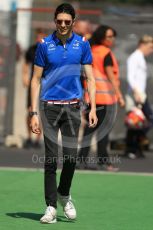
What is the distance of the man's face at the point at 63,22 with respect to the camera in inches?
334

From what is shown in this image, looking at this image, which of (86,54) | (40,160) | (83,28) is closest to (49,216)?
(86,54)

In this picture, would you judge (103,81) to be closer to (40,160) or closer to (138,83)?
(138,83)

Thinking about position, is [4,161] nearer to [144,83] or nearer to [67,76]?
[144,83]

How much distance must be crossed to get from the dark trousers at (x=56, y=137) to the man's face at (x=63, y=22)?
2.48 feet

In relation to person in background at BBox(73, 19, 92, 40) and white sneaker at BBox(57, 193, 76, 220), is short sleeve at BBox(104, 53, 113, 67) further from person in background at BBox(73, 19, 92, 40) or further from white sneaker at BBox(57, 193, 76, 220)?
white sneaker at BBox(57, 193, 76, 220)

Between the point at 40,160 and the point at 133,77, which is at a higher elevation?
the point at 133,77

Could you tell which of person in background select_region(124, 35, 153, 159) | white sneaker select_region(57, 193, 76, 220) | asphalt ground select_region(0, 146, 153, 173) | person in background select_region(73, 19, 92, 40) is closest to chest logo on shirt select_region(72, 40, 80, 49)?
white sneaker select_region(57, 193, 76, 220)

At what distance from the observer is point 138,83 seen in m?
14.8

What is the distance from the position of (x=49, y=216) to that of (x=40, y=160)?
585 centimetres

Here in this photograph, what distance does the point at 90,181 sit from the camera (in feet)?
39.1

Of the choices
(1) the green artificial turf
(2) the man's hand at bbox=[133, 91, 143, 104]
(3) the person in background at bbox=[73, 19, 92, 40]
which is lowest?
(1) the green artificial turf

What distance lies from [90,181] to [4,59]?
17.2ft

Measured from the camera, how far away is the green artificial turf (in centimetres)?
860

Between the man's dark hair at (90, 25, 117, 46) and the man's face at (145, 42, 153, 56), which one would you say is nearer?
the man's dark hair at (90, 25, 117, 46)
